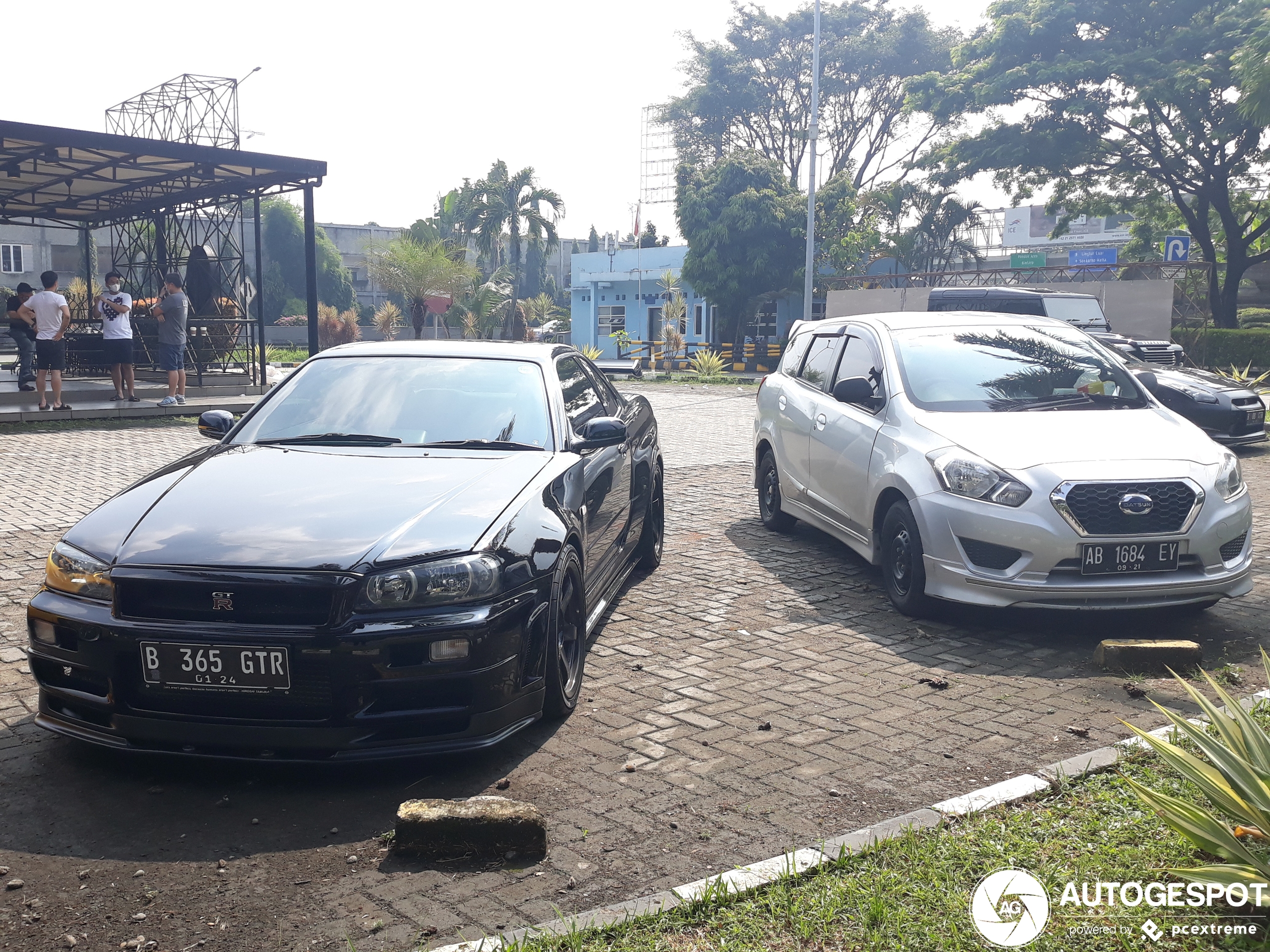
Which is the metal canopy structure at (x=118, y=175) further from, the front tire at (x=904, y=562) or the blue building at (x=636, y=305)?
the blue building at (x=636, y=305)

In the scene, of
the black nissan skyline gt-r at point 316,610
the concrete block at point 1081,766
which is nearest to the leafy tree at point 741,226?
the black nissan skyline gt-r at point 316,610

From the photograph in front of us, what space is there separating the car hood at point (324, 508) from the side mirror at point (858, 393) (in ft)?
9.02

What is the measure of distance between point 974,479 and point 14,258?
217ft

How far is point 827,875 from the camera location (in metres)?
3.12

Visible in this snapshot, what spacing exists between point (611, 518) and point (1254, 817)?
11.3 feet

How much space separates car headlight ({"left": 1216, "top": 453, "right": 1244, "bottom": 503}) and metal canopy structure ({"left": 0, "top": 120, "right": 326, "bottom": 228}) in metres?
15.8

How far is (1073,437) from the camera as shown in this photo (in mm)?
5918

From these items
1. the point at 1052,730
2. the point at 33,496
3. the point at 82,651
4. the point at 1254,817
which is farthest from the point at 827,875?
the point at 33,496

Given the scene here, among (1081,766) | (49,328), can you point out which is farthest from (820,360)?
(49,328)

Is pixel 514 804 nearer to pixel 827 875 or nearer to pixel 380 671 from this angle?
pixel 380 671

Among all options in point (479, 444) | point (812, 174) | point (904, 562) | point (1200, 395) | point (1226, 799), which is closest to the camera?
point (1226, 799)

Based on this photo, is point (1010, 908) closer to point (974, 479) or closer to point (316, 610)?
point (316, 610)

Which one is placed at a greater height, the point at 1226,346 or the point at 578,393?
the point at 1226,346

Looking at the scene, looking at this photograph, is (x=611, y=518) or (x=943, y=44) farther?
(x=943, y=44)
